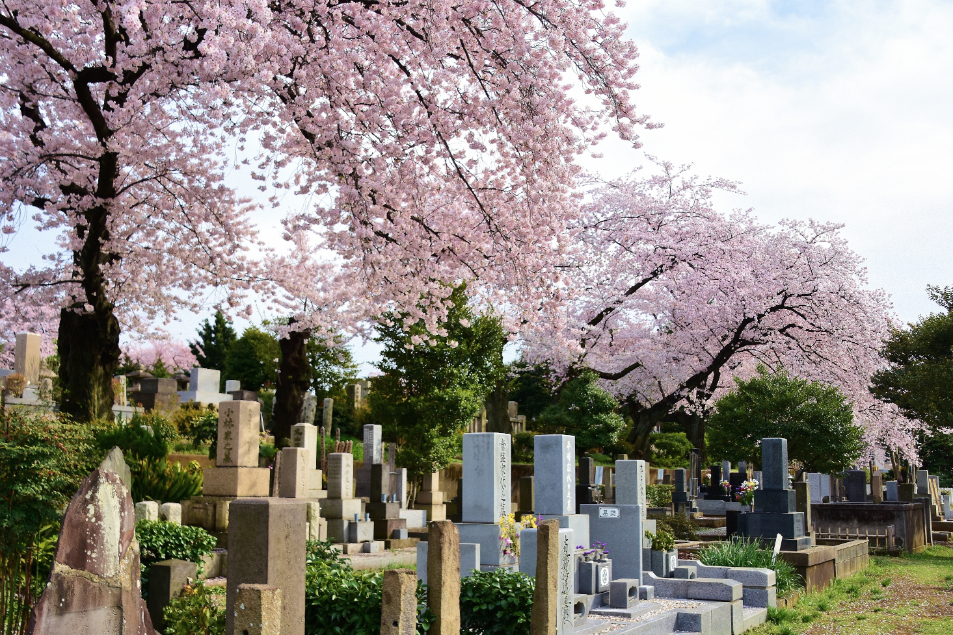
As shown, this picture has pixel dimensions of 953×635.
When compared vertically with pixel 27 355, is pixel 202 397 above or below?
below

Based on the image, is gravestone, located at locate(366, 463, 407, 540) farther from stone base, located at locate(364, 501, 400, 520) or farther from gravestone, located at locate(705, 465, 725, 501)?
gravestone, located at locate(705, 465, 725, 501)

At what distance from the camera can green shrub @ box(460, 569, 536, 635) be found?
623 cm

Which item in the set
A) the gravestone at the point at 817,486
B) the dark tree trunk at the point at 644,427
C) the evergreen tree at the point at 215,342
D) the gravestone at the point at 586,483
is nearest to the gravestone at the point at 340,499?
the gravestone at the point at 586,483

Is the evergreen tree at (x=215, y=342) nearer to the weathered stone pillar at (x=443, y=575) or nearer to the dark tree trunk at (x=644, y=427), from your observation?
the dark tree trunk at (x=644, y=427)

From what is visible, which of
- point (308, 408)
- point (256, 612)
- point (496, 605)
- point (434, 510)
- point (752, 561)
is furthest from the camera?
point (308, 408)

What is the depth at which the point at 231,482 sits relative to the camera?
13.4 metres

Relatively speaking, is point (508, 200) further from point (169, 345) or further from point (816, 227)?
point (169, 345)

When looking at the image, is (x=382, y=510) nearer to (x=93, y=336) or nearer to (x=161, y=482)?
(x=161, y=482)

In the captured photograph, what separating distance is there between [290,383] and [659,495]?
11.4 meters

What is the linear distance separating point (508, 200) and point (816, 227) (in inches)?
741

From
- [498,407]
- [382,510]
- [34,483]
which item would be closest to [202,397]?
[498,407]

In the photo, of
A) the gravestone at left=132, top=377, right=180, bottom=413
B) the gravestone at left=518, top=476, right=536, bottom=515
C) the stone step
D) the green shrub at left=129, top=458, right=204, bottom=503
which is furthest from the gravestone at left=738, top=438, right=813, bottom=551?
the gravestone at left=132, top=377, right=180, bottom=413

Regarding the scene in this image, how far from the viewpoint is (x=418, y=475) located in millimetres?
24125

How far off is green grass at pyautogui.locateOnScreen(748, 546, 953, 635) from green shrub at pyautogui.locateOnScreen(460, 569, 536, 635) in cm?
481
